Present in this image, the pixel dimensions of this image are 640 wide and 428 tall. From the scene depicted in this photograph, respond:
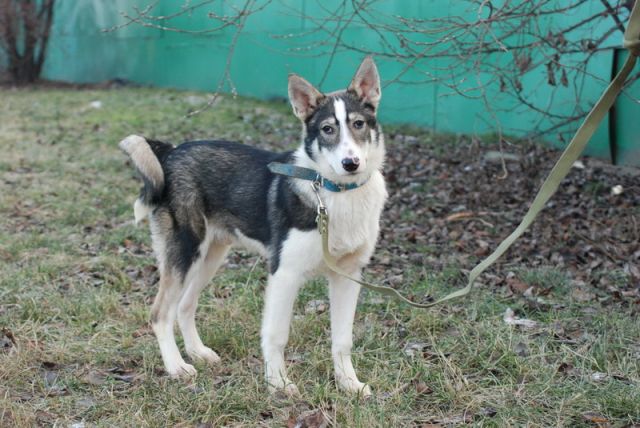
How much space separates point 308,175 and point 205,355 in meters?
1.27

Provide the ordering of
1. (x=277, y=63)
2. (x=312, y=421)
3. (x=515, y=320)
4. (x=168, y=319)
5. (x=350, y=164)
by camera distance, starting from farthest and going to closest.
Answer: (x=277, y=63), (x=515, y=320), (x=168, y=319), (x=350, y=164), (x=312, y=421)

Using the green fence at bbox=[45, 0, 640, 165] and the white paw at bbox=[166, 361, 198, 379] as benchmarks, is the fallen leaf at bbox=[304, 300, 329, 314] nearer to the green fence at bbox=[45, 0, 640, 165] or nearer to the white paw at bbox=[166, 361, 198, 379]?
the white paw at bbox=[166, 361, 198, 379]

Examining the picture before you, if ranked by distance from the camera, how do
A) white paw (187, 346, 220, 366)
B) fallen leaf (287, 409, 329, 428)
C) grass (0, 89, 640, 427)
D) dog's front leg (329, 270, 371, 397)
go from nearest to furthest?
fallen leaf (287, 409, 329, 428) < grass (0, 89, 640, 427) < dog's front leg (329, 270, 371, 397) < white paw (187, 346, 220, 366)

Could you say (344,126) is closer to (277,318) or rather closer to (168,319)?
(277,318)

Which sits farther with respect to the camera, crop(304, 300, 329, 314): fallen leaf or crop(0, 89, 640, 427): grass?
crop(304, 300, 329, 314): fallen leaf

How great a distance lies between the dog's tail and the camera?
4.38m

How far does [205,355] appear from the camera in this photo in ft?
14.3

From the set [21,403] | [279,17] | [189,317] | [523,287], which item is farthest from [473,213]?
[279,17]

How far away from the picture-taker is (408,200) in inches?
315

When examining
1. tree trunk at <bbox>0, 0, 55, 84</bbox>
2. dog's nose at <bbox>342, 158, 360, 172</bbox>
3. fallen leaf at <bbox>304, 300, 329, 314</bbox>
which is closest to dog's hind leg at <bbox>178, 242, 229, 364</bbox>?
fallen leaf at <bbox>304, 300, 329, 314</bbox>

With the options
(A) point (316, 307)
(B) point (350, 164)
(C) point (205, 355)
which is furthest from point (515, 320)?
(C) point (205, 355)

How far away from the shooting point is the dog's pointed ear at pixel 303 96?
160 inches

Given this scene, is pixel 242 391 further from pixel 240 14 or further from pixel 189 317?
pixel 240 14

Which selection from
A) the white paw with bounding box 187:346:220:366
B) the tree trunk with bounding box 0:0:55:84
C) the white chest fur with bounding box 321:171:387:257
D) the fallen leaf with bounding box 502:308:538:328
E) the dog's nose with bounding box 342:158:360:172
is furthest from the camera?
the tree trunk with bounding box 0:0:55:84
